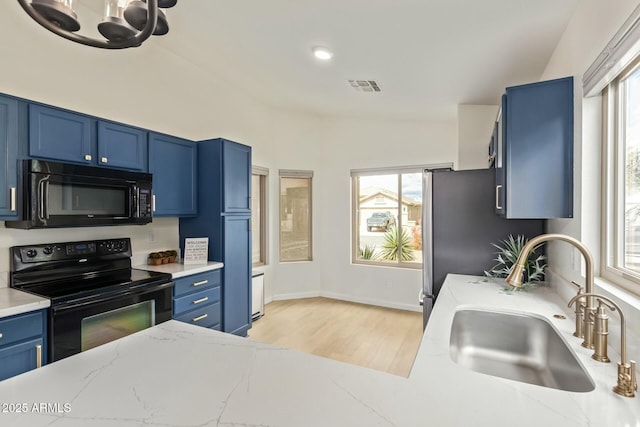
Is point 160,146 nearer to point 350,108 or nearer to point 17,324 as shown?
point 17,324

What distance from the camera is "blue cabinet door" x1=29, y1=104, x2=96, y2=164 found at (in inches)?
78.3

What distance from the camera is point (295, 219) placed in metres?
5.02

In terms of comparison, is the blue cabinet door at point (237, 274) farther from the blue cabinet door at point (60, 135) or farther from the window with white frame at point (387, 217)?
the window with white frame at point (387, 217)

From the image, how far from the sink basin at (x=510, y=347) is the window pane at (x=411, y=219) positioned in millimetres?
2907

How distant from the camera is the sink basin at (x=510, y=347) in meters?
1.32

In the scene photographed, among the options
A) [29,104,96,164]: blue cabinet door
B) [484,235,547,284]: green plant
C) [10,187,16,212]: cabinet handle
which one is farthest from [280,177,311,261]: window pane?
[10,187,16,212]: cabinet handle

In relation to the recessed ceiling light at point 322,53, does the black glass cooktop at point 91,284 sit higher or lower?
lower

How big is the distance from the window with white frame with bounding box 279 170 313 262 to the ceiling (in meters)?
1.61

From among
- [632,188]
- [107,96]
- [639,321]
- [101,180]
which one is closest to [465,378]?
[639,321]

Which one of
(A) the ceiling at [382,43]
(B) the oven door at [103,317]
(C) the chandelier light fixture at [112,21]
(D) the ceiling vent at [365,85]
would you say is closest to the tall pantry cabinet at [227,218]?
(B) the oven door at [103,317]

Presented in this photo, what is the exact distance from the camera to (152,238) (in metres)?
3.06

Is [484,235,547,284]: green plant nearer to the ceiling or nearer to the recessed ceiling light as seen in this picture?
the ceiling

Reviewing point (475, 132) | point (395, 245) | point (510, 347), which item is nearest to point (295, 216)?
point (395, 245)

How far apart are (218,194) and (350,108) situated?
2.14 metres
